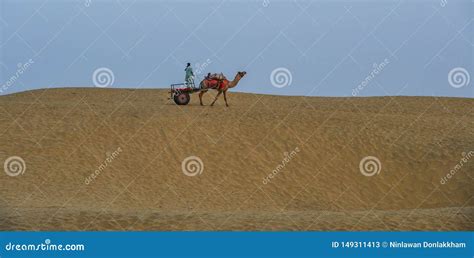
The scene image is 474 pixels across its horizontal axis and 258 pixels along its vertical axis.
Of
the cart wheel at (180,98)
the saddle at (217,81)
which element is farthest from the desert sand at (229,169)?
the saddle at (217,81)

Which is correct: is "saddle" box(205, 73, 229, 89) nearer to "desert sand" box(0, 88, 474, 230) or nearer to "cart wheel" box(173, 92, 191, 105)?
"desert sand" box(0, 88, 474, 230)

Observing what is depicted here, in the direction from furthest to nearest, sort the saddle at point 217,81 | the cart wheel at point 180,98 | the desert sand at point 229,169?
the cart wheel at point 180,98 < the saddle at point 217,81 < the desert sand at point 229,169

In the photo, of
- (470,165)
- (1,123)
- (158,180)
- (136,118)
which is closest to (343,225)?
(158,180)

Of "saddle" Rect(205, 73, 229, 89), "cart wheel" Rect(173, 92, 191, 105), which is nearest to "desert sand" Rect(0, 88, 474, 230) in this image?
"cart wheel" Rect(173, 92, 191, 105)

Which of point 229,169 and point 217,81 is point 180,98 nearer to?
point 217,81

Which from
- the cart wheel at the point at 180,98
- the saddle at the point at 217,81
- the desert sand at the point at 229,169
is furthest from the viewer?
the cart wheel at the point at 180,98

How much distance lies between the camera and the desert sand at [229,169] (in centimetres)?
1476

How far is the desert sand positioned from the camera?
48.4ft

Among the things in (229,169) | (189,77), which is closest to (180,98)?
(189,77)

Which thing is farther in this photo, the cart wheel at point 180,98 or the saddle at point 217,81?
the cart wheel at point 180,98

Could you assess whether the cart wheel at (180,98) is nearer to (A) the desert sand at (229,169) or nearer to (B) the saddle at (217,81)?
(A) the desert sand at (229,169)

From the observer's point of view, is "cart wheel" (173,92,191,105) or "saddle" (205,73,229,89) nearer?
"saddle" (205,73,229,89)

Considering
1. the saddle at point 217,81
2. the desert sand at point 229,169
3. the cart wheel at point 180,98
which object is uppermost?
the cart wheel at point 180,98

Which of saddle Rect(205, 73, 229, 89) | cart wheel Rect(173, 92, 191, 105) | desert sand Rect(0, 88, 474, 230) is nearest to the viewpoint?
desert sand Rect(0, 88, 474, 230)
